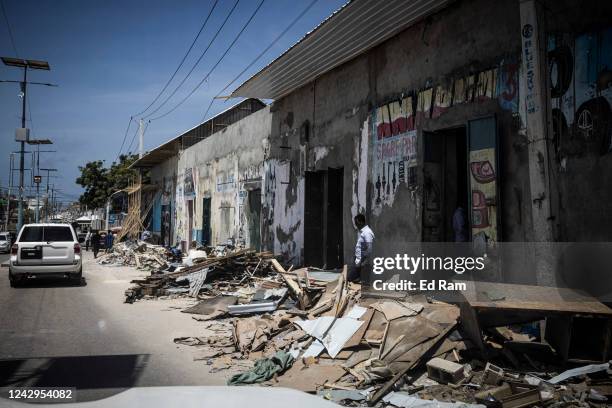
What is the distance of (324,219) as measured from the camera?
13.9m

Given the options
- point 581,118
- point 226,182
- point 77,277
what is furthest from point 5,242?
point 581,118

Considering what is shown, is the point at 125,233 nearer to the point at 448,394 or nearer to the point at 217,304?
the point at 217,304

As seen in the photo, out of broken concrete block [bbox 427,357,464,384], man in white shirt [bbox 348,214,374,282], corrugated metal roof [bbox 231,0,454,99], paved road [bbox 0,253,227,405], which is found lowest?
paved road [bbox 0,253,227,405]

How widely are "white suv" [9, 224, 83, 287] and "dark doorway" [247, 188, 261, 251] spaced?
6.42 m

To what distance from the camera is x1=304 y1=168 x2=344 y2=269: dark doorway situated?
13.3 meters

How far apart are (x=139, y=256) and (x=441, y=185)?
16708 millimetres

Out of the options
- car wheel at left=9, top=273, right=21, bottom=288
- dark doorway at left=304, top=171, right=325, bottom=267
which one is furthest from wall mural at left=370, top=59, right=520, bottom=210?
car wheel at left=9, top=273, right=21, bottom=288

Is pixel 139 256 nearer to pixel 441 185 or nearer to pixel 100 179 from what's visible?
pixel 441 185

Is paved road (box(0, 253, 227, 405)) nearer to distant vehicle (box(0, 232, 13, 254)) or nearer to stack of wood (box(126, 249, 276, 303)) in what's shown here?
stack of wood (box(126, 249, 276, 303))

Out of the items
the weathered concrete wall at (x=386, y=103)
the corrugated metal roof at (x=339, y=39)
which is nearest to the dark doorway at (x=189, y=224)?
the weathered concrete wall at (x=386, y=103)

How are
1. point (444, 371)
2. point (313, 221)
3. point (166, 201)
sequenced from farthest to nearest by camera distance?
1. point (166, 201)
2. point (313, 221)
3. point (444, 371)

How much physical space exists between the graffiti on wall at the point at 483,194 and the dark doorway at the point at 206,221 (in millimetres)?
17414

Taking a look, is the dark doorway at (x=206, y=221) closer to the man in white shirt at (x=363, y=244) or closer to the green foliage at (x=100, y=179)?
the man in white shirt at (x=363, y=244)

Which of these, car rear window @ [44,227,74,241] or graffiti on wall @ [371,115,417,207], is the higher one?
graffiti on wall @ [371,115,417,207]
